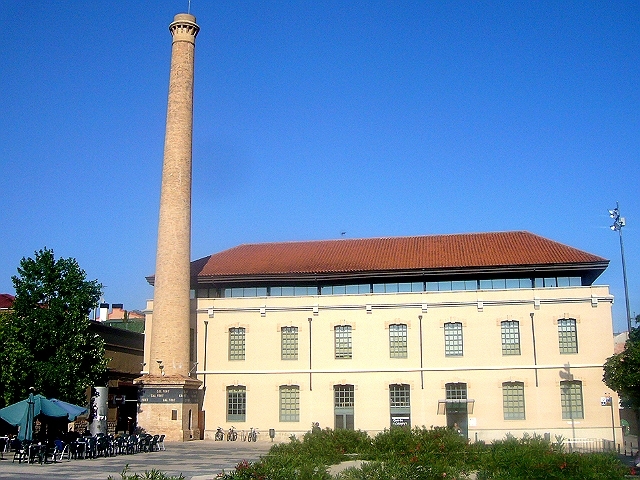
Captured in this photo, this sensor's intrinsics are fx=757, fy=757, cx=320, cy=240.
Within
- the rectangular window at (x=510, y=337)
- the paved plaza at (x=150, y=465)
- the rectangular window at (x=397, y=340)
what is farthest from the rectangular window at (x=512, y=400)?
the paved plaza at (x=150, y=465)

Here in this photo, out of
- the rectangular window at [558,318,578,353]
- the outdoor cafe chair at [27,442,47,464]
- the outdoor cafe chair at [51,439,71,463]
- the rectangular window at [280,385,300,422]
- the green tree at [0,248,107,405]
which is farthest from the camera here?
the rectangular window at [280,385,300,422]

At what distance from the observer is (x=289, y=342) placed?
42750 mm

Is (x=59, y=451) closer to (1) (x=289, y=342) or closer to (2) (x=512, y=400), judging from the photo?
(1) (x=289, y=342)

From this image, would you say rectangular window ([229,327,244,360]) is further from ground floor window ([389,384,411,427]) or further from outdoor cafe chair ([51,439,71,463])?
outdoor cafe chair ([51,439,71,463])

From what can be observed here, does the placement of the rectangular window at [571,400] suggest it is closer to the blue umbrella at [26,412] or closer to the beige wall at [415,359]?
the beige wall at [415,359]

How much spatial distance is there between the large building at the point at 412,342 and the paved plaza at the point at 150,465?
271 inches

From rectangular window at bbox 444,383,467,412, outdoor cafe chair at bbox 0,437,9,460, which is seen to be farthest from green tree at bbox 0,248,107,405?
rectangular window at bbox 444,383,467,412

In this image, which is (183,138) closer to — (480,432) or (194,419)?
(194,419)

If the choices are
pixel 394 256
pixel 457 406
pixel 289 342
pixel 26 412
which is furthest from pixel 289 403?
pixel 26 412

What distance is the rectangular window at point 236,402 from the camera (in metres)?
42.5

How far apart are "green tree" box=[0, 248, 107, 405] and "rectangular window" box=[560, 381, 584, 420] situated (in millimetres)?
23397

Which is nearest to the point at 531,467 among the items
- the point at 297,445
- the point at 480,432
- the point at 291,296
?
the point at 297,445

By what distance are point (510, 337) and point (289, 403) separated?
1265cm

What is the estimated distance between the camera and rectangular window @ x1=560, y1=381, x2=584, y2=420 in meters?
39.2
